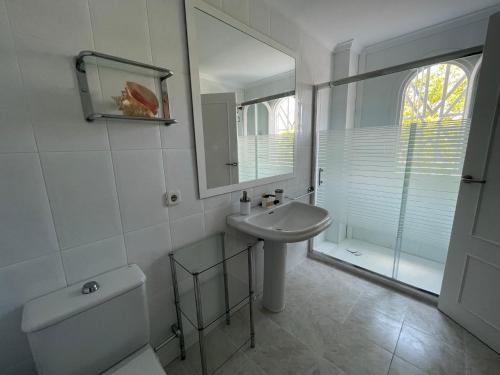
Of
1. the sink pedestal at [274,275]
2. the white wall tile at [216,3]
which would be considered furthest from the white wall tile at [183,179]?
the white wall tile at [216,3]

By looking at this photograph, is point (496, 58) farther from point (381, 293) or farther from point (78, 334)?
point (78, 334)

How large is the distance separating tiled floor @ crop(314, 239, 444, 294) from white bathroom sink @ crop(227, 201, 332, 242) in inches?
39.5

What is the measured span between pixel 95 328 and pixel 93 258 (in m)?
0.28

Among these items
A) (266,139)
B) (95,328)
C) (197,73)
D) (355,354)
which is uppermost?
(197,73)

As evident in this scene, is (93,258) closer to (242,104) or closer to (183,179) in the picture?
(183,179)

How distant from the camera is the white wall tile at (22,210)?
2.31 feet

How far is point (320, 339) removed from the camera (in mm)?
1388

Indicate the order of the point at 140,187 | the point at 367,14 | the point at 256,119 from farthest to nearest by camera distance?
the point at 367,14, the point at 256,119, the point at 140,187

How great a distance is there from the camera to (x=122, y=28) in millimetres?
871

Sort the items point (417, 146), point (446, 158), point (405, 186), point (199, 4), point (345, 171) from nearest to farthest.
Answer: point (199, 4), point (446, 158), point (417, 146), point (405, 186), point (345, 171)

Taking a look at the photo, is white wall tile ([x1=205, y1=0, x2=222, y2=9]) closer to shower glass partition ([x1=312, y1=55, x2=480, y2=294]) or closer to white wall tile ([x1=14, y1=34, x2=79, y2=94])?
white wall tile ([x1=14, y1=34, x2=79, y2=94])

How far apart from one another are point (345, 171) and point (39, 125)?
2.33 meters

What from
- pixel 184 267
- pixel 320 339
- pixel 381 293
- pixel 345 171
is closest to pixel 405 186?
pixel 345 171

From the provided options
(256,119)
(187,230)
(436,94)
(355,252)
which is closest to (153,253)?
(187,230)
